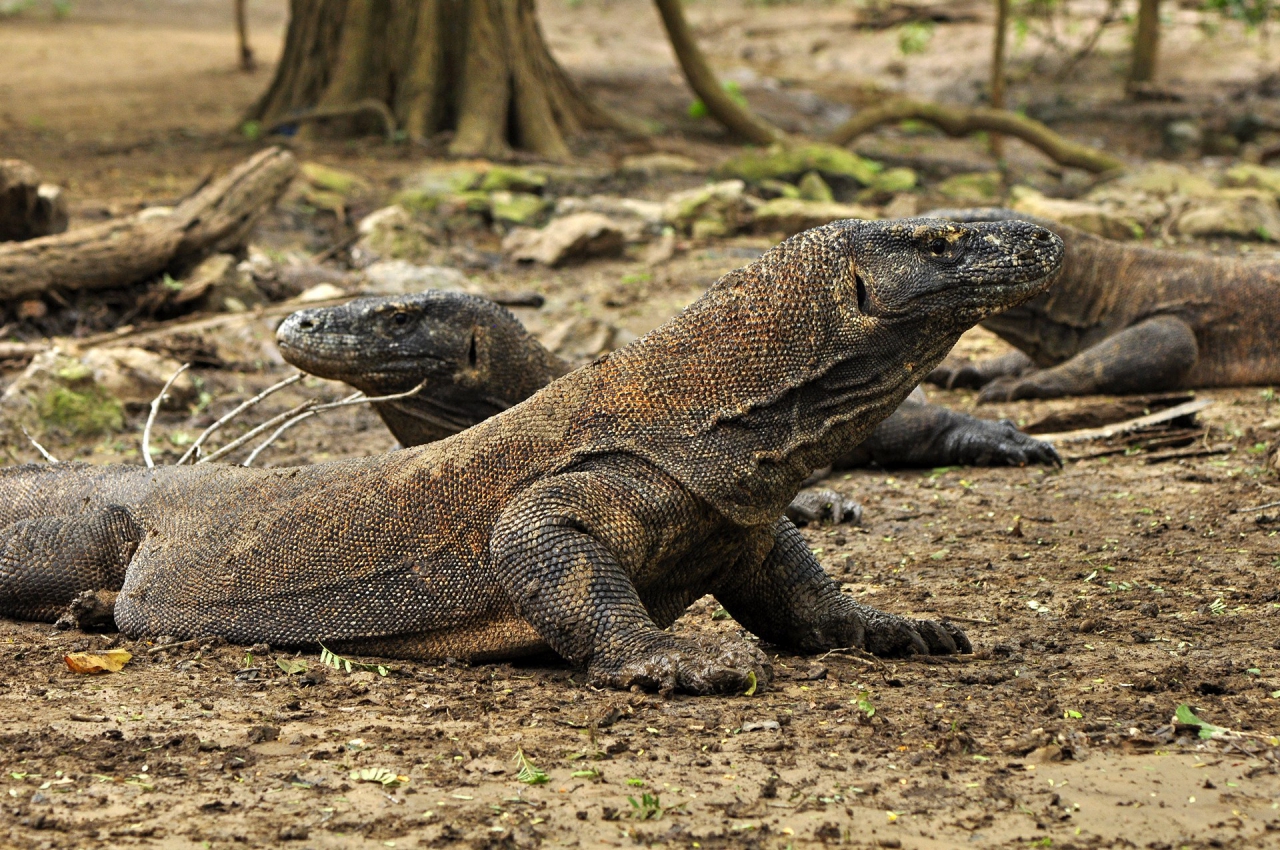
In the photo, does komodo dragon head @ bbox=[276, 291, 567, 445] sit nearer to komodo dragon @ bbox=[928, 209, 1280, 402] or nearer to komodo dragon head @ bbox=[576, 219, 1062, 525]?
komodo dragon head @ bbox=[576, 219, 1062, 525]

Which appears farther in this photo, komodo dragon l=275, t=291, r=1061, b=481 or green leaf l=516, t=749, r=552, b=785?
komodo dragon l=275, t=291, r=1061, b=481

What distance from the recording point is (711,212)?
13461 mm

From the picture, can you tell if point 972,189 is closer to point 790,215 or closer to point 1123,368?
point 790,215

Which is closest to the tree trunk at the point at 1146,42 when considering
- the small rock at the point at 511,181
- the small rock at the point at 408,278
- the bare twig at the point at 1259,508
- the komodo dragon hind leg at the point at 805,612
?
the small rock at the point at 511,181

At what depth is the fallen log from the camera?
9180 mm

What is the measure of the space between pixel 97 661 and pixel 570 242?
8609 millimetres

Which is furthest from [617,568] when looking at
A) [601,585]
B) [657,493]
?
[657,493]

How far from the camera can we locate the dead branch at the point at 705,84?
1697 cm

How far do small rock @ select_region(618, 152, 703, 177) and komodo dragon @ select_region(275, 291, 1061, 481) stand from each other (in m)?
10.3

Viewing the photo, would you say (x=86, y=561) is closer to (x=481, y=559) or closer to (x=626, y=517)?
(x=481, y=559)

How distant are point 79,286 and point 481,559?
6353 mm

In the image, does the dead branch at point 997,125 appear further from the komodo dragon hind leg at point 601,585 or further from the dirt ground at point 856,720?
the komodo dragon hind leg at point 601,585

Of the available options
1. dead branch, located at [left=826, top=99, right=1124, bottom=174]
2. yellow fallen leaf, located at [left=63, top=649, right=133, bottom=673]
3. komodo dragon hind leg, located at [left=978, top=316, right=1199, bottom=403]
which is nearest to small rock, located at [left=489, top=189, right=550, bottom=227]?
dead branch, located at [left=826, top=99, right=1124, bottom=174]

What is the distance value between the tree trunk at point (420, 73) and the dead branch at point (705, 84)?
165 cm
